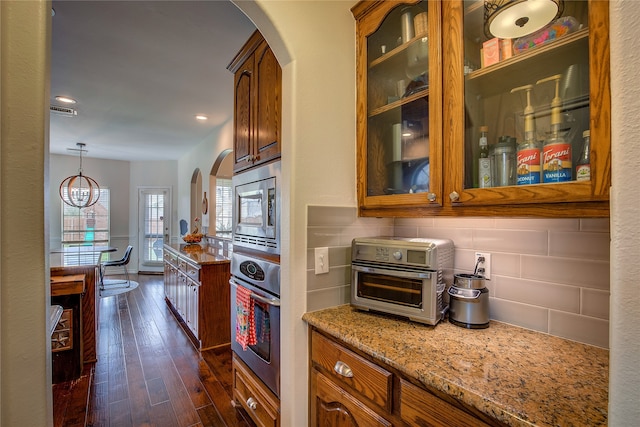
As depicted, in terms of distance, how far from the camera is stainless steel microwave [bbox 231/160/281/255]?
1.52m

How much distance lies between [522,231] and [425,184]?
421mm

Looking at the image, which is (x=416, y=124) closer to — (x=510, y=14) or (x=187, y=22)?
(x=510, y=14)

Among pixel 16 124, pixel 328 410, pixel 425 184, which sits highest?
pixel 16 124

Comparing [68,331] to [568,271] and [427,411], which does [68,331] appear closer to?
[427,411]

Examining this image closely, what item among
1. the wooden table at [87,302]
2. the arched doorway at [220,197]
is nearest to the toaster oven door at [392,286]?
the wooden table at [87,302]

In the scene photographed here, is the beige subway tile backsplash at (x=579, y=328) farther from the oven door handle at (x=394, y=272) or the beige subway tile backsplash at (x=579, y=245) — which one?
the oven door handle at (x=394, y=272)

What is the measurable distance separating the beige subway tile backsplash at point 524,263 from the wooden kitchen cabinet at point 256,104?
52 centimetres

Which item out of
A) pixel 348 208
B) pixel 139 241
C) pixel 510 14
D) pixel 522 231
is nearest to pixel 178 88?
pixel 348 208

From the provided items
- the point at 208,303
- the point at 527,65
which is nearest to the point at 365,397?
the point at 527,65

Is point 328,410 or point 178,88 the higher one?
point 178,88

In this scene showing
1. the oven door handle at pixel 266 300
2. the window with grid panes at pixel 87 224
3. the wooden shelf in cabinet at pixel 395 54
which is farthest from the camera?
the window with grid panes at pixel 87 224

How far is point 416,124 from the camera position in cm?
130

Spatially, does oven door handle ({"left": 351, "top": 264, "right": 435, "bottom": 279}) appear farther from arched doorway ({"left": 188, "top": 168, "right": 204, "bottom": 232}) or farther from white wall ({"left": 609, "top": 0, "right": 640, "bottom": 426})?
arched doorway ({"left": 188, "top": 168, "right": 204, "bottom": 232})

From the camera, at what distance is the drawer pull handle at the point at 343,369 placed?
1119 millimetres
